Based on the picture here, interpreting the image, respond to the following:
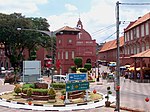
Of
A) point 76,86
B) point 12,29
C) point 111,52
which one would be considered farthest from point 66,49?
point 111,52

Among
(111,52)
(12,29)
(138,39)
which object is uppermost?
(12,29)

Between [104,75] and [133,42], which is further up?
[133,42]

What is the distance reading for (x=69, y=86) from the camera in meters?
20.8

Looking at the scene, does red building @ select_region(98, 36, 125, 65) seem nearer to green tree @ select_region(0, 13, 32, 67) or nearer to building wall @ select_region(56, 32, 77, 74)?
building wall @ select_region(56, 32, 77, 74)

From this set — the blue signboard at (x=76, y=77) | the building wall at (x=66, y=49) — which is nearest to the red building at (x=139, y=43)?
the building wall at (x=66, y=49)

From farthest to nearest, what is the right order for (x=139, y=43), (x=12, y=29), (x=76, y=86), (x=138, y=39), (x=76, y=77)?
(x=138, y=39), (x=139, y=43), (x=12, y=29), (x=76, y=77), (x=76, y=86)

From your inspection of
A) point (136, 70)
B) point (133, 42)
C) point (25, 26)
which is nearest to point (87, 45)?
point (133, 42)

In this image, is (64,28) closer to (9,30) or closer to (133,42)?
(9,30)

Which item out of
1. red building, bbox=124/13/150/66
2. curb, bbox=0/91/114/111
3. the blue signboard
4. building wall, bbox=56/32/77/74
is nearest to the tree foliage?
building wall, bbox=56/32/77/74

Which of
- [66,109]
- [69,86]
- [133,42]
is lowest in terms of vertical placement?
[66,109]

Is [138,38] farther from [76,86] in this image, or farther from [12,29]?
[76,86]

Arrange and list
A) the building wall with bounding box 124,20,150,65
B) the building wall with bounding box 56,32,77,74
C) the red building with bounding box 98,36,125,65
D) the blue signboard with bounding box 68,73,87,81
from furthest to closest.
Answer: the red building with bounding box 98,36,125,65 → the building wall with bounding box 56,32,77,74 → the building wall with bounding box 124,20,150,65 → the blue signboard with bounding box 68,73,87,81

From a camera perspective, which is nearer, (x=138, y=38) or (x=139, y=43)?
(x=139, y=43)

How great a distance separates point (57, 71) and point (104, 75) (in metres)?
13.2
